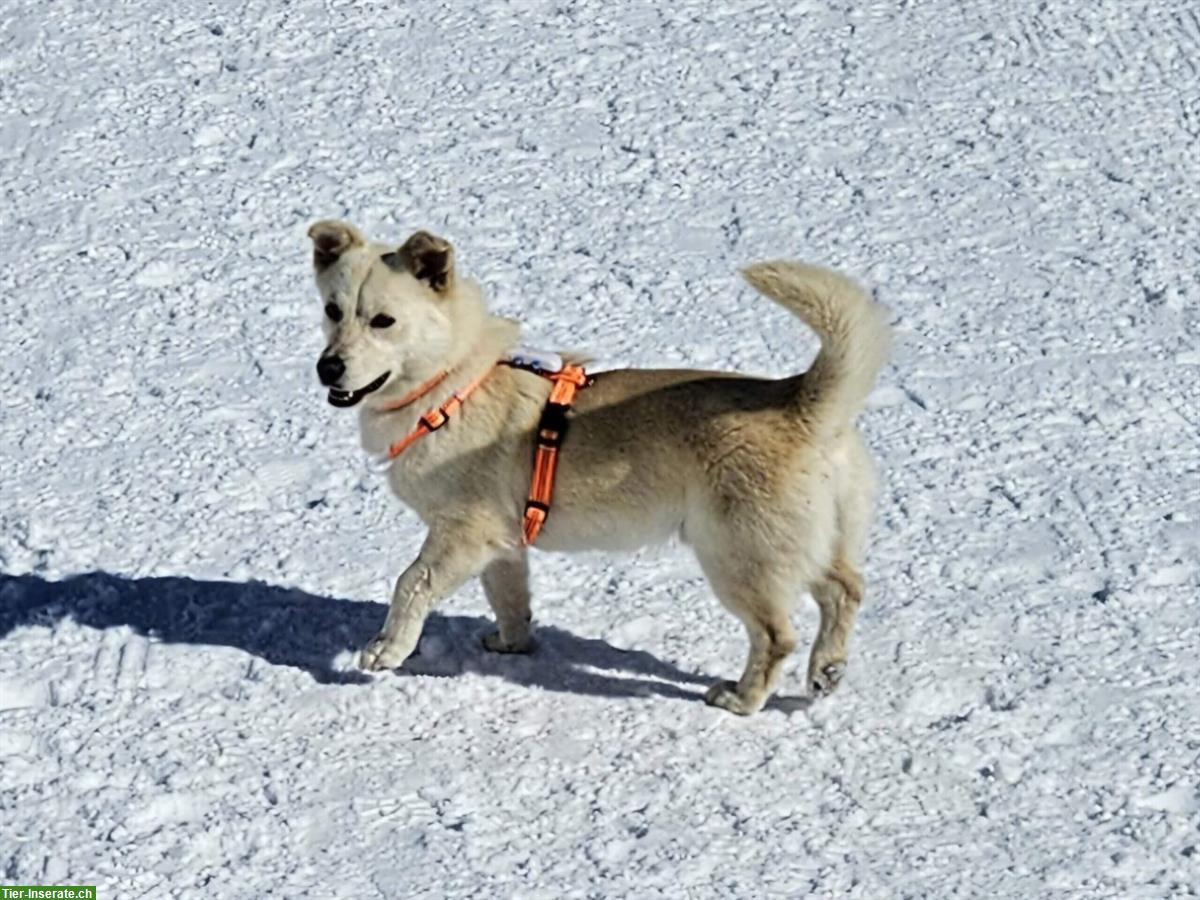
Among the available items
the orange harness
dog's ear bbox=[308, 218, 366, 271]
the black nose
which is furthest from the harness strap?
dog's ear bbox=[308, 218, 366, 271]

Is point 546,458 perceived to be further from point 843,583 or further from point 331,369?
point 843,583

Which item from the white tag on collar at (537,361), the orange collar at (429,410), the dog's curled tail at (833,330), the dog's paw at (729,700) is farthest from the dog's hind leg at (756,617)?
the orange collar at (429,410)

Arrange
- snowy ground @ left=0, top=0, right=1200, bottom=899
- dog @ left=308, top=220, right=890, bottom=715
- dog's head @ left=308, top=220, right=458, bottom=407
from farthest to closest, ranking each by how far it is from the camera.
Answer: dog's head @ left=308, top=220, right=458, bottom=407 → dog @ left=308, top=220, right=890, bottom=715 → snowy ground @ left=0, top=0, right=1200, bottom=899

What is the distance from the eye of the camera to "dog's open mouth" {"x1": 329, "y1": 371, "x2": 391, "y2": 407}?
19.5ft

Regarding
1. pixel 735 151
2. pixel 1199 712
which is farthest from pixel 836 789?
pixel 735 151

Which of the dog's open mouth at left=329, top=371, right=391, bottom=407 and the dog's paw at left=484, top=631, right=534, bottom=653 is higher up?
the dog's open mouth at left=329, top=371, right=391, bottom=407

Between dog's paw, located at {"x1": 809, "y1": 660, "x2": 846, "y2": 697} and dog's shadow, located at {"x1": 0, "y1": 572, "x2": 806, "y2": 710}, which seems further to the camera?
dog's shadow, located at {"x1": 0, "y1": 572, "x2": 806, "y2": 710}

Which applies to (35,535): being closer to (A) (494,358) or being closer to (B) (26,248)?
(A) (494,358)

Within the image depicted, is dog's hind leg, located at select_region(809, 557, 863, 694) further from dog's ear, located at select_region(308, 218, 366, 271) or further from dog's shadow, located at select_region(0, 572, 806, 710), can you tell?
dog's ear, located at select_region(308, 218, 366, 271)

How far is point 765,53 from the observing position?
1065cm

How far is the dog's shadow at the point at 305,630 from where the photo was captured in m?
6.32

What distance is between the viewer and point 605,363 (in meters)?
8.29

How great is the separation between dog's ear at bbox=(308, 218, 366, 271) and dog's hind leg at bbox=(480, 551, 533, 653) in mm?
1066

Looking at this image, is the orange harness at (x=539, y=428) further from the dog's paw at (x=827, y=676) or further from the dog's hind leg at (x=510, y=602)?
the dog's paw at (x=827, y=676)
